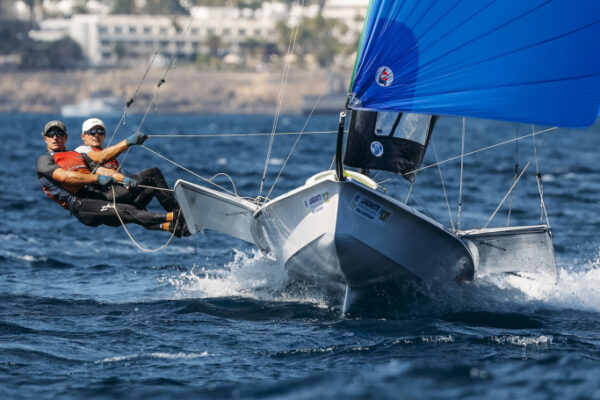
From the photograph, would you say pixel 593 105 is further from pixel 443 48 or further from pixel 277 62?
pixel 277 62

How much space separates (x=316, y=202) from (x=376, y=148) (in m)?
0.76

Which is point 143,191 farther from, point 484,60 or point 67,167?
point 484,60

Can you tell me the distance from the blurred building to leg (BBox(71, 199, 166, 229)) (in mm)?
116871

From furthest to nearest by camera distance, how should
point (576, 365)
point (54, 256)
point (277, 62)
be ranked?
1. point (277, 62)
2. point (54, 256)
3. point (576, 365)

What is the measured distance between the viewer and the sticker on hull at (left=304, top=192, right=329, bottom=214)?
715 centimetres

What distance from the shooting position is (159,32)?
134 m

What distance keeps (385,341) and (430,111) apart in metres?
1.76

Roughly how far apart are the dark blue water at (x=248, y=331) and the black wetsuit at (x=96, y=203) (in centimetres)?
73

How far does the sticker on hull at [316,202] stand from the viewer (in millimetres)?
7152

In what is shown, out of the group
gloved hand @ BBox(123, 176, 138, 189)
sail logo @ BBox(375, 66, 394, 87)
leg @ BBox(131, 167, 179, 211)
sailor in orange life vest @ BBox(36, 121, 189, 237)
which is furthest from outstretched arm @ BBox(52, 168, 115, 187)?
sail logo @ BBox(375, 66, 394, 87)

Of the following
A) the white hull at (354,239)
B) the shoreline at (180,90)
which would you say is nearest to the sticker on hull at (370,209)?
the white hull at (354,239)

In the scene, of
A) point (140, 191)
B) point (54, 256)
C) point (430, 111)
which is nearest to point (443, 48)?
point (430, 111)

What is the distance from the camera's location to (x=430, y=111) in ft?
23.2

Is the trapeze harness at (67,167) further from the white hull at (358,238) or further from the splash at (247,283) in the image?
the splash at (247,283)
